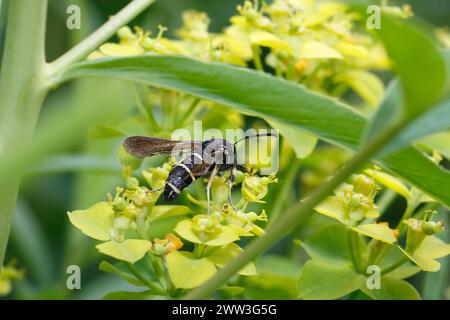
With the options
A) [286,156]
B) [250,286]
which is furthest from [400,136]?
[286,156]

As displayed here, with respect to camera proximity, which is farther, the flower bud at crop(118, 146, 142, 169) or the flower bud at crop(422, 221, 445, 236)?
the flower bud at crop(118, 146, 142, 169)

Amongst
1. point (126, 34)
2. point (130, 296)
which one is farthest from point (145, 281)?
point (126, 34)

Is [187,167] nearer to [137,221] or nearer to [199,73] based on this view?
[137,221]

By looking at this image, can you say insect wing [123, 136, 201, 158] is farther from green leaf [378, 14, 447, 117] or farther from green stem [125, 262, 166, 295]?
green leaf [378, 14, 447, 117]

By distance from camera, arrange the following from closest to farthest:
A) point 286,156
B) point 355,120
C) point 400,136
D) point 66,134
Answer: point 66,134 < point 400,136 < point 355,120 < point 286,156

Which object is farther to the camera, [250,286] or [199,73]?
[250,286]

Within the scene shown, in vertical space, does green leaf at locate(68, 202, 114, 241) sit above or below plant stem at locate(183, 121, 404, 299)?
above

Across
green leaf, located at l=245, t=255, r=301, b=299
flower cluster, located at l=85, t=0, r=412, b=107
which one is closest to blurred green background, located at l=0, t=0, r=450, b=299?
green leaf, located at l=245, t=255, r=301, b=299

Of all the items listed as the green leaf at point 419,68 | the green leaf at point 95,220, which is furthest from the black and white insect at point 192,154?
the green leaf at point 419,68
